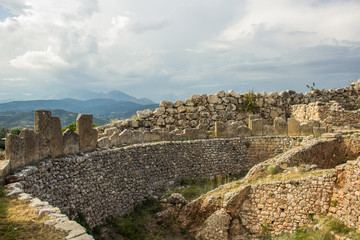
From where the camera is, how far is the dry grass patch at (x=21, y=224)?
14.4ft

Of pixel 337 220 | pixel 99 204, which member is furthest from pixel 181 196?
pixel 337 220

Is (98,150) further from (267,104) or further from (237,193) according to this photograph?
(267,104)

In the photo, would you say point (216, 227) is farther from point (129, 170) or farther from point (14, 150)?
point (14, 150)

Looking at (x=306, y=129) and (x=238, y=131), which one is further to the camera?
(x=306, y=129)

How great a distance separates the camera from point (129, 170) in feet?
35.4

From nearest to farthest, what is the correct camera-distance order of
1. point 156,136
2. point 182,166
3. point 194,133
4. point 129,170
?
point 129,170
point 182,166
point 156,136
point 194,133

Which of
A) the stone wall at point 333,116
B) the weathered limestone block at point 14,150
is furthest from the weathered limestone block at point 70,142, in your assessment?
the stone wall at point 333,116

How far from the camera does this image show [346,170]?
8.02 metres

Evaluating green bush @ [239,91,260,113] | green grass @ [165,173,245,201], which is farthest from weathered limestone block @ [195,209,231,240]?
green bush @ [239,91,260,113]

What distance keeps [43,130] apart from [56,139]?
48cm

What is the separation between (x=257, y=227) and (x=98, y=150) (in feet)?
17.6

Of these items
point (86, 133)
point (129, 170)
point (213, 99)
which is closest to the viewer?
point (86, 133)

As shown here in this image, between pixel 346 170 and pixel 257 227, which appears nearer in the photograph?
pixel 346 170

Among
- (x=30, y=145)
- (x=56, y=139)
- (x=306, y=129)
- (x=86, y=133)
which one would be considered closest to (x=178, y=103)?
(x=306, y=129)
